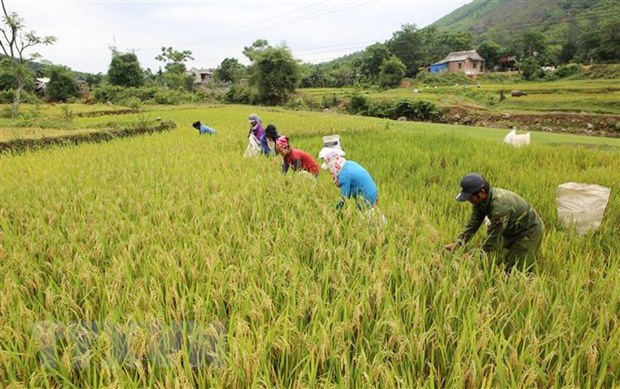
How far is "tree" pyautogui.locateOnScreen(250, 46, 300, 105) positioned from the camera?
101ft

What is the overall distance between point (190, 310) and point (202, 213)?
1.50 m

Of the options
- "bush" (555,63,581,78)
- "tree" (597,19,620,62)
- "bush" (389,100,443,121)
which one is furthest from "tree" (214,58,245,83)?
"tree" (597,19,620,62)

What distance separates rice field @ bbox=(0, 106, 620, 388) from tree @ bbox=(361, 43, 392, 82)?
47248mm

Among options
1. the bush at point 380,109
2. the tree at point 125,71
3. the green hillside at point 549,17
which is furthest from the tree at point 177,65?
the green hillside at point 549,17

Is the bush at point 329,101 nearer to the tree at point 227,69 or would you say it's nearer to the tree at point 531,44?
the tree at point 227,69

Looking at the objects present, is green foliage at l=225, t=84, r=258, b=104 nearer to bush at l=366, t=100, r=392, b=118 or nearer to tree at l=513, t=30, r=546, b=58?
bush at l=366, t=100, r=392, b=118

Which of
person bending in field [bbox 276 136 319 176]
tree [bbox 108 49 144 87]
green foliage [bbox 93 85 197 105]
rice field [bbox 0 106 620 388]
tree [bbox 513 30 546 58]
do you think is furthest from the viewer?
tree [bbox 513 30 546 58]

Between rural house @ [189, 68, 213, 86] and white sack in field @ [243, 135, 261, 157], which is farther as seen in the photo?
rural house @ [189, 68, 213, 86]

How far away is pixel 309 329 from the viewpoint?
5.05 ft

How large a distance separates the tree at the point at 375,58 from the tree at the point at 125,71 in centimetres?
2824

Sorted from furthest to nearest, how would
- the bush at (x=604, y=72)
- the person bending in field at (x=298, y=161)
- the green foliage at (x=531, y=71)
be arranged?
the green foliage at (x=531, y=71)
the bush at (x=604, y=72)
the person bending in field at (x=298, y=161)

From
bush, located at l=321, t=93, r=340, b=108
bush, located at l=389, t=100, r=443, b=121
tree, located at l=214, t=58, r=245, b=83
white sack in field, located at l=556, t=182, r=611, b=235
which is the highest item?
tree, located at l=214, t=58, r=245, b=83

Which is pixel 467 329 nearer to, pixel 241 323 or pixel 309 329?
pixel 309 329

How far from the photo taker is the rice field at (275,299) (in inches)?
52.7
